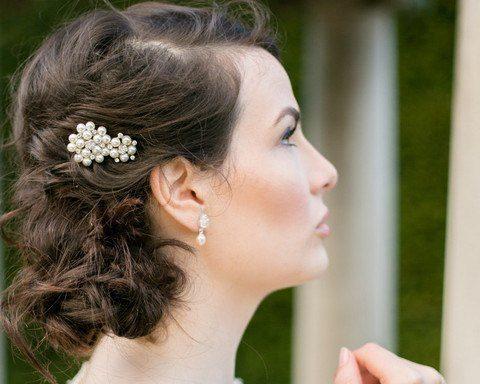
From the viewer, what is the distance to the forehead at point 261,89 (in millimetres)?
2012

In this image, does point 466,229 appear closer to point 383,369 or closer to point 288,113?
point 383,369

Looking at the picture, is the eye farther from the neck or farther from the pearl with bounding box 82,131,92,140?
the pearl with bounding box 82,131,92,140

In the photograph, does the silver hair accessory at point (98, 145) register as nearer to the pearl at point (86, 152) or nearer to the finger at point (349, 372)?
the pearl at point (86, 152)

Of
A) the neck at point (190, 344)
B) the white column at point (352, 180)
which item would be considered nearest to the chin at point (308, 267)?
the neck at point (190, 344)

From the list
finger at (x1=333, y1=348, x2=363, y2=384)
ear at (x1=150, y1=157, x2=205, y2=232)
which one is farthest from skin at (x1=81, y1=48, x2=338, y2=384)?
finger at (x1=333, y1=348, x2=363, y2=384)

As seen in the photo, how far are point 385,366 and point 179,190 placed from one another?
0.60 metres

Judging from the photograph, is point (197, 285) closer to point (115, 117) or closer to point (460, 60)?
point (115, 117)

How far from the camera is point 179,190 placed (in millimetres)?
1985

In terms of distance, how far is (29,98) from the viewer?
2057 mm

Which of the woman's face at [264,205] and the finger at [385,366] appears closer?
the finger at [385,366]

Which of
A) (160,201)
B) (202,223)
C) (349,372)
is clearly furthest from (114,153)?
(349,372)

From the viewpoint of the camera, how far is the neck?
200cm

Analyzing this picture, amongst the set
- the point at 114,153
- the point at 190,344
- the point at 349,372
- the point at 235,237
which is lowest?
the point at 190,344

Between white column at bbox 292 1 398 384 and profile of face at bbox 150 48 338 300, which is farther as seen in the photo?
white column at bbox 292 1 398 384
